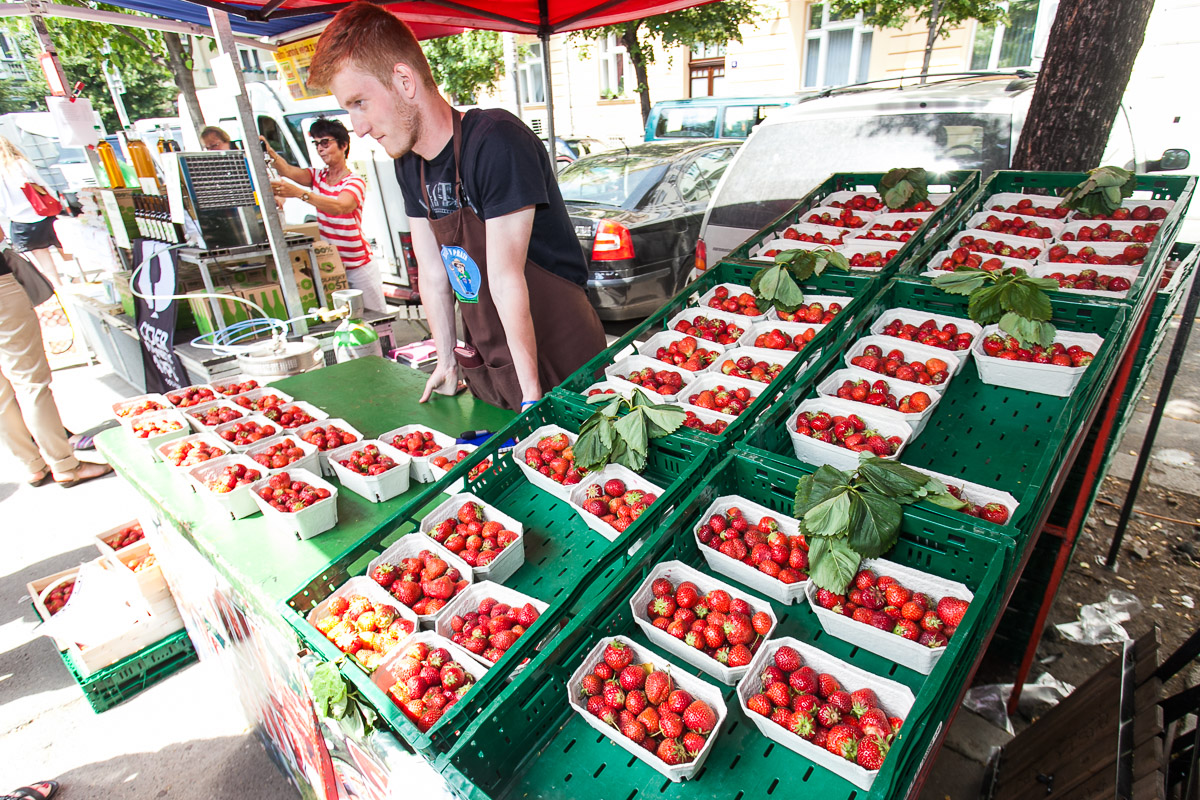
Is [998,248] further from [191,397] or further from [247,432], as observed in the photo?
[191,397]

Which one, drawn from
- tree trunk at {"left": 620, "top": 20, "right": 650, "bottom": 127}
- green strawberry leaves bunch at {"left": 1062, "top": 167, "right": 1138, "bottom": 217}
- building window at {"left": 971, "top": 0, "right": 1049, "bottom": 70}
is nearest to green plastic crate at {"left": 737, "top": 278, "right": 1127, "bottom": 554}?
green strawberry leaves bunch at {"left": 1062, "top": 167, "right": 1138, "bottom": 217}

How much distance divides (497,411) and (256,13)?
328cm

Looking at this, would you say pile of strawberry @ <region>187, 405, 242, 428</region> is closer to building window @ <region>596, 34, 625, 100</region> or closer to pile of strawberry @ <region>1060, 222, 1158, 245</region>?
pile of strawberry @ <region>1060, 222, 1158, 245</region>

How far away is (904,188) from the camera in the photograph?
3533mm

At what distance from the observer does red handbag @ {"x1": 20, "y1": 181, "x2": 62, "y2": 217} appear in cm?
719

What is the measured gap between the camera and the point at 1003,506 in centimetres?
170

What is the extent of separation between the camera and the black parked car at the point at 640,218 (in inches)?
243

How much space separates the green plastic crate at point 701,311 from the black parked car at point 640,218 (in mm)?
3092

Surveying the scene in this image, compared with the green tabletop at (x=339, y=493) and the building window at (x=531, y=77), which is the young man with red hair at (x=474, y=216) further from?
the building window at (x=531, y=77)

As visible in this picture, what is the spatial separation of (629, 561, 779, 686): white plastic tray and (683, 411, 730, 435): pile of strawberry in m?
0.59

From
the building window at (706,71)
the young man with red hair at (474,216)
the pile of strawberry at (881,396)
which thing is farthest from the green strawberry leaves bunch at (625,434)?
the building window at (706,71)

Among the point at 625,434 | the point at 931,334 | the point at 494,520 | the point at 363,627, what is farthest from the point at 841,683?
the point at 931,334

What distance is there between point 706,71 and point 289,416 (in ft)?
67.3

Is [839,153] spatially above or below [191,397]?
above
